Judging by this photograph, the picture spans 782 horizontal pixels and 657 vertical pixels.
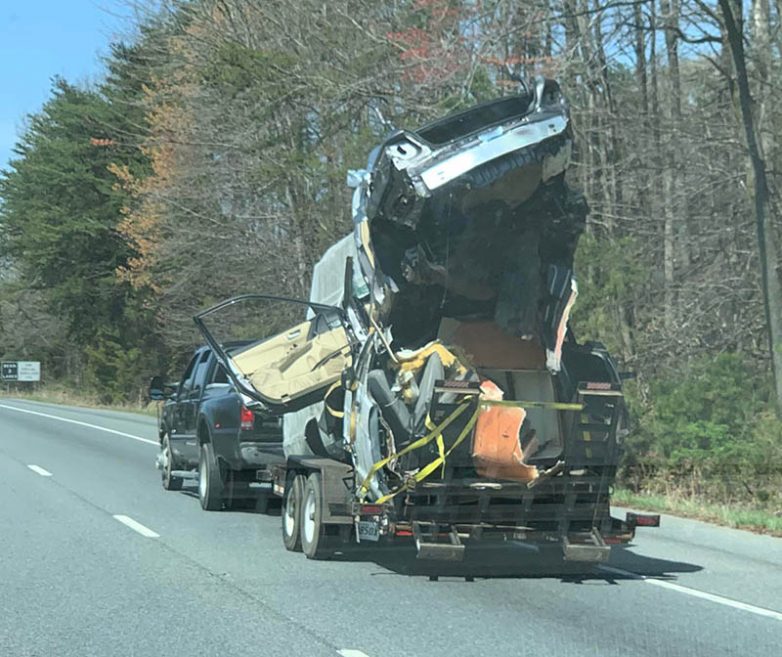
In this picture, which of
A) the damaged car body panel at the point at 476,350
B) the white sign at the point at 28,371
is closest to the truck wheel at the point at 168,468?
the damaged car body panel at the point at 476,350

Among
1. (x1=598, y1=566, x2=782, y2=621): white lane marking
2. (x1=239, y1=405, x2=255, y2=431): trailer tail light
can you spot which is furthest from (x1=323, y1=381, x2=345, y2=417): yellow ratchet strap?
(x1=239, y1=405, x2=255, y2=431): trailer tail light

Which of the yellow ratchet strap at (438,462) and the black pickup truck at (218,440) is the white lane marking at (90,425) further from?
the yellow ratchet strap at (438,462)

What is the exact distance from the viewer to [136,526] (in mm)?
12930

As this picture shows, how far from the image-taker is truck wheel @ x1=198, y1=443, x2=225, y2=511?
14.5m

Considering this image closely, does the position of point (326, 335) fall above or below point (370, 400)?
above

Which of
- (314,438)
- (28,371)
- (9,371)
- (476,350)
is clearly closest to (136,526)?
(314,438)

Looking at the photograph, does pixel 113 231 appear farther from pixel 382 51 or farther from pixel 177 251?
pixel 382 51

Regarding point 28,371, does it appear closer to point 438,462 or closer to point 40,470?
point 40,470

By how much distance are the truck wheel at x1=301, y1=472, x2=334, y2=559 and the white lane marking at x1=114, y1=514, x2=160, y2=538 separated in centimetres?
207

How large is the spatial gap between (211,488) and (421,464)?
19.1 feet

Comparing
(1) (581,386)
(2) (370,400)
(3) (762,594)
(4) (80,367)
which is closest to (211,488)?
(2) (370,400)

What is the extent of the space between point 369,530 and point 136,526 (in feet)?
14.0

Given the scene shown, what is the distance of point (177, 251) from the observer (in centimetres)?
3738

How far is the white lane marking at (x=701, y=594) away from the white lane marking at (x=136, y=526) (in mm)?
4660
